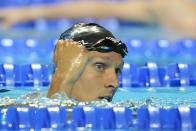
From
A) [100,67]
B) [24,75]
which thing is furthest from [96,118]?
[24,75]

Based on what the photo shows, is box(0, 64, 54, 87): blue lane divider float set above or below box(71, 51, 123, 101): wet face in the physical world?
above

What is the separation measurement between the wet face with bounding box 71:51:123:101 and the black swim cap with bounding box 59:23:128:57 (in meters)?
0.04

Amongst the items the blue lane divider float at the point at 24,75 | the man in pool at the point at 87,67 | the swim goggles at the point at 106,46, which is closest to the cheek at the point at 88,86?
the man in pool at the point at 87,67

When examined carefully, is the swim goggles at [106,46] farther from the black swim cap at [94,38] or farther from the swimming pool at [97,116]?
the swimming pool at [97,116]

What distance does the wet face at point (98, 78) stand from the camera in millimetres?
3895

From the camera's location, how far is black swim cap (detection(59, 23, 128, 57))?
3.89 m

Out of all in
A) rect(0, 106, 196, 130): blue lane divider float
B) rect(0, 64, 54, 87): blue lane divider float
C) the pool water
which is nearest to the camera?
rect(0, 106, 196, 130): blue lane divider float

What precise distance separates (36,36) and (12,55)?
97cm

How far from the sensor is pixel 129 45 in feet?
24.6

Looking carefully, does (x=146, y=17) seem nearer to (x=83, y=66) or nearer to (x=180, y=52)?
(x=180, y=52)

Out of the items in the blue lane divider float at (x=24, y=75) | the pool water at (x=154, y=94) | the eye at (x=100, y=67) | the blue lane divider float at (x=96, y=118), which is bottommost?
the blue lane divider float at (x=96, y=118)

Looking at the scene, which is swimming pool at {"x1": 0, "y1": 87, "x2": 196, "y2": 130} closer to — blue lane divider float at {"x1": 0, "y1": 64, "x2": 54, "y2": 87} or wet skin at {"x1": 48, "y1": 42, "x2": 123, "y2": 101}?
wet skin at {"x1": 48, "y1": 42, "x2": 123, "y2": 101}

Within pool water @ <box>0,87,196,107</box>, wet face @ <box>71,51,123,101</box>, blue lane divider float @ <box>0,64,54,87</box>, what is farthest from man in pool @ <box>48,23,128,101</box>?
blue lane divider float @ <box>0,64,54,87</box>

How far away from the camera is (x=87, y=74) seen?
3.92 meters
